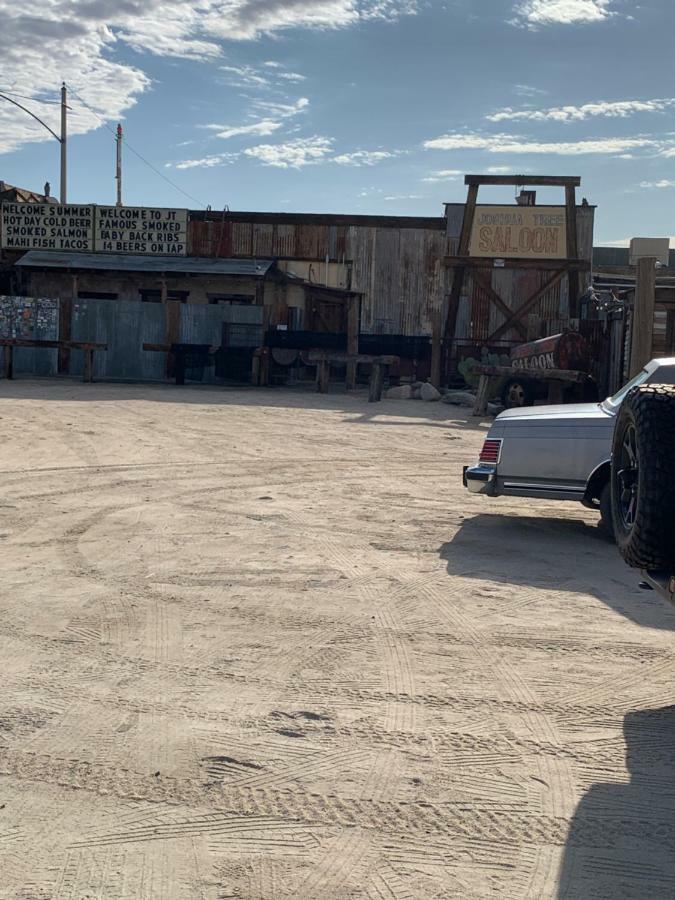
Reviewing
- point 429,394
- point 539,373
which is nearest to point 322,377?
point 429,394

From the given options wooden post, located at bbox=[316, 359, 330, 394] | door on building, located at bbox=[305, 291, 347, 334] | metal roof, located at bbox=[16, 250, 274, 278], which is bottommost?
wooden post, located at bbox=[316, 359, 330, 394]

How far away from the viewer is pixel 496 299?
30.5 m

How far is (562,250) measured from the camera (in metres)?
29.9

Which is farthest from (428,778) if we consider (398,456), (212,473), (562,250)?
(562,250)

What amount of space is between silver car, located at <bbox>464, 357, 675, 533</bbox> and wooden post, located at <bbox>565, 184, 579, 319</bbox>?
2059 cm

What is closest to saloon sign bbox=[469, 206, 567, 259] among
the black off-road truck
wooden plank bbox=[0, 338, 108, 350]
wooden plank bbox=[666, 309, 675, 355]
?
wooden plank bbox=[666, 309, 675, 355]

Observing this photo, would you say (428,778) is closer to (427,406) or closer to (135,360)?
(427,406)

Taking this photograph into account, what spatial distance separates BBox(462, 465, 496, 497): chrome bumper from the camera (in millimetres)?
9109

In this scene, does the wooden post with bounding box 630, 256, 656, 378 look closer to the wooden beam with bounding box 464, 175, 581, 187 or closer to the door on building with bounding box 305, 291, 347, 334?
the wooden beam with bounding box 464, 175, 581, 187

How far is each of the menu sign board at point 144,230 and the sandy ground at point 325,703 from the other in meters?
22.7

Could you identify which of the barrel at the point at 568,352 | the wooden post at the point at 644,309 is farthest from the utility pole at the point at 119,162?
the wooden post at the point at 644,309

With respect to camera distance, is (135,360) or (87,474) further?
(135,360)

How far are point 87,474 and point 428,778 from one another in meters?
8.38

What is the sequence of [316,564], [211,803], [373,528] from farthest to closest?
[373,528], [316,564], [211,803]
